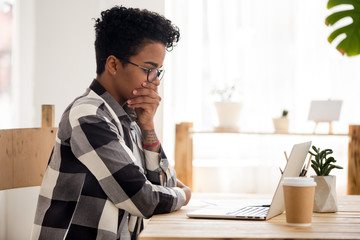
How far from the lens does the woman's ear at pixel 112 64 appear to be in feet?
5.17

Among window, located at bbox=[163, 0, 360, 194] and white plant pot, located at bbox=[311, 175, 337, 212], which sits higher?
window, located at bbox=[163, 0, 360, 194]

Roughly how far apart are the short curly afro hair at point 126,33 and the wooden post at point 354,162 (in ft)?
6.61

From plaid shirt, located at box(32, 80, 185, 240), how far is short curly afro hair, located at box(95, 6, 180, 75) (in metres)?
0.19

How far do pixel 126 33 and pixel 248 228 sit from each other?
2.39 feet

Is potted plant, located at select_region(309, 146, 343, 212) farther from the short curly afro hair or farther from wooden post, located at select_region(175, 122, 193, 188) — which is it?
wooden post, located at select_region(175, 122, 193, 188)

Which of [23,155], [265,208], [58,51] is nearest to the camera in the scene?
[265,208]

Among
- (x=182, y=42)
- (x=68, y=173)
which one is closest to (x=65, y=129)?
(x=68, y=173)

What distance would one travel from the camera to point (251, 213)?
1.34 metres

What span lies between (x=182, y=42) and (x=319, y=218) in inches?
106

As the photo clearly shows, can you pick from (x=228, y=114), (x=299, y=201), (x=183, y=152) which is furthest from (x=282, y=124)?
(x=299, y=201)

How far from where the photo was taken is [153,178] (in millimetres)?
1622

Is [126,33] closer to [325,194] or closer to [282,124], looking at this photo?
[325,194]

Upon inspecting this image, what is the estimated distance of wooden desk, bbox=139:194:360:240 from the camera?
42.5 inches

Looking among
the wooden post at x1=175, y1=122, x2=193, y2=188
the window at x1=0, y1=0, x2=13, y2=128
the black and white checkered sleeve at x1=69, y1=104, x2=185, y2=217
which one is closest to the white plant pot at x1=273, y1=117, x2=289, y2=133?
the wooden post at x1=175, y1=122, x2=193, y2=188
